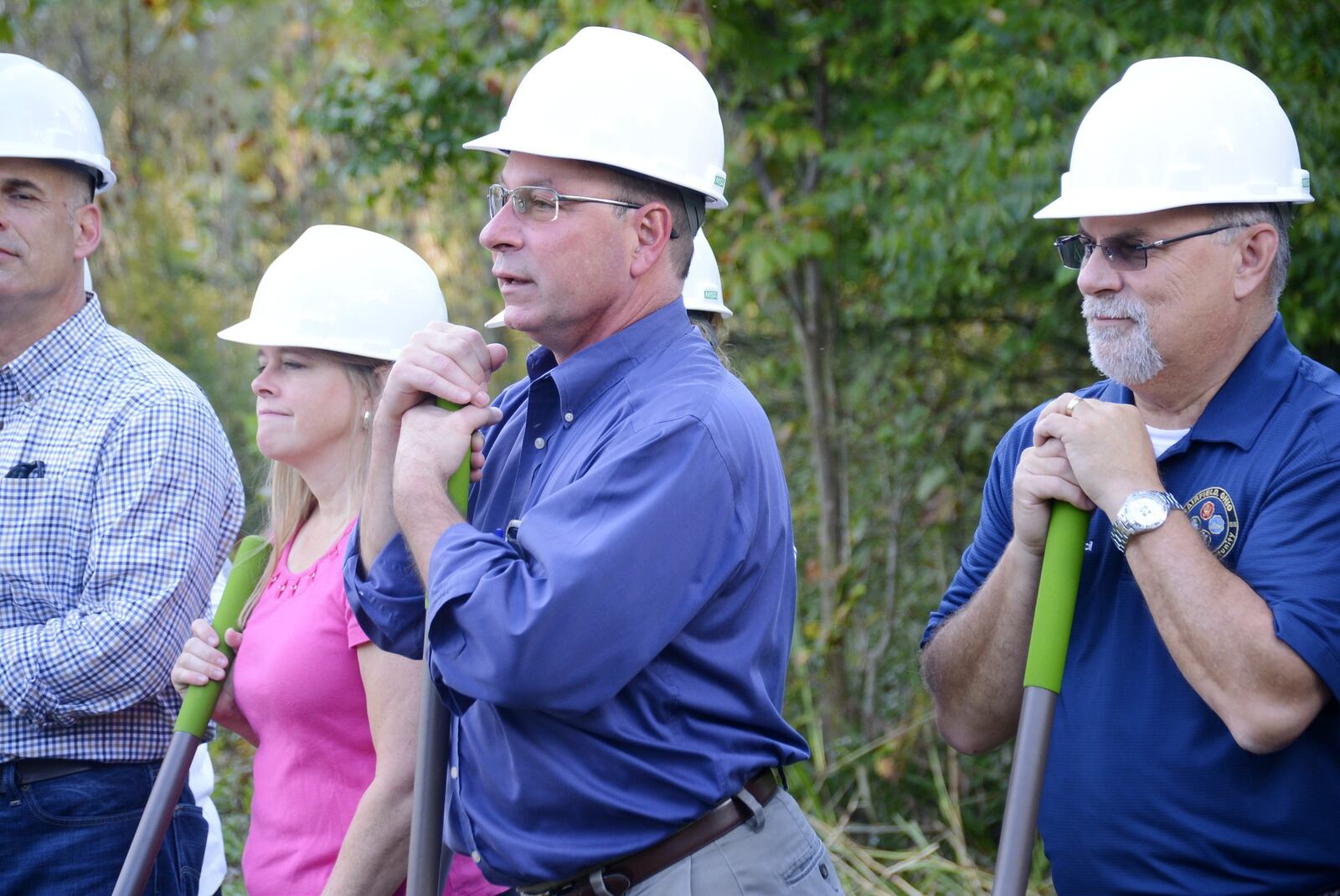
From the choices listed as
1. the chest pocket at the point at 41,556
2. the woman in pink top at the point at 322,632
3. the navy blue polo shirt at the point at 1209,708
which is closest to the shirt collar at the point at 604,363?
the woman in pink top at the point at 322,632

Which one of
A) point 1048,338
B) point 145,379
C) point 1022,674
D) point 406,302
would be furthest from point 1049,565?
point 1048,338

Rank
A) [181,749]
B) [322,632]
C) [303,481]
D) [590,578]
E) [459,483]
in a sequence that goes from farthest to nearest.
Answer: [303,481] < [181,749] < [322,632] < [459,483] < [590,578]

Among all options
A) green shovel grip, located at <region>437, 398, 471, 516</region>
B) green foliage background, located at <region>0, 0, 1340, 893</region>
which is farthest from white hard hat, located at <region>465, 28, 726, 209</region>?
green foliage background, located at <region>0, 0, 1340, 893</region>

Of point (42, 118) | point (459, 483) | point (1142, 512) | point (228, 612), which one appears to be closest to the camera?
point (1142, 512)

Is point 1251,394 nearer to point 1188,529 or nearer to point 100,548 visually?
point 1188,529

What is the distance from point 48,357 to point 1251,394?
2735mm

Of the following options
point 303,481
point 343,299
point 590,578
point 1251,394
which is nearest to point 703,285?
point 343,299

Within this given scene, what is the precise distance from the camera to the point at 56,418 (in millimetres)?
3357

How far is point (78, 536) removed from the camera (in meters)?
3.22

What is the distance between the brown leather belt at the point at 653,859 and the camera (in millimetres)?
2348

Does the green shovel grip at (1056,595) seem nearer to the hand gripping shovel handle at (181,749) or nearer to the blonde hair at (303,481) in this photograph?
the blonde hair at (303,481)

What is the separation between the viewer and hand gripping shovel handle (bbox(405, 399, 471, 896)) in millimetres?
2496

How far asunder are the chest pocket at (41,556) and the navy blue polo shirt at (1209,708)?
2188 millimetres

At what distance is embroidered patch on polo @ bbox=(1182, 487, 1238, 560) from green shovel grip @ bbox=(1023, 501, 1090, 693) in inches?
7.6
